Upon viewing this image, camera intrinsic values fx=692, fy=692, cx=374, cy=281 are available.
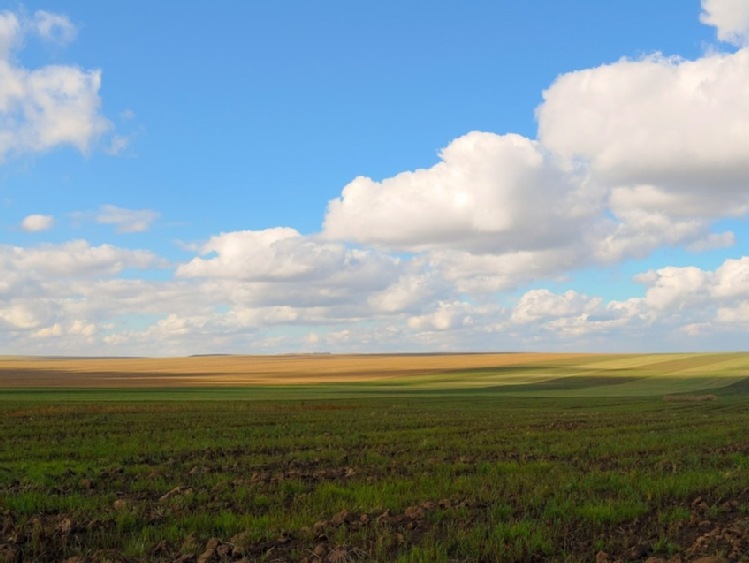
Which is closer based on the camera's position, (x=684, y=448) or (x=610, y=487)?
(x=610, y=487)

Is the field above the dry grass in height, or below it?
above

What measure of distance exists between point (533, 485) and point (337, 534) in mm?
5442

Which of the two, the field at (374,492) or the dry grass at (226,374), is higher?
the field at (374,492)

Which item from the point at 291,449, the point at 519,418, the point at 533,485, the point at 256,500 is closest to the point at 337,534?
the point at 256,500

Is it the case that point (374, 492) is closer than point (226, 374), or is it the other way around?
point (374, 492)

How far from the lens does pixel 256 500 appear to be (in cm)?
1237

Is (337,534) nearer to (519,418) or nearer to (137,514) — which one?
(137,514)

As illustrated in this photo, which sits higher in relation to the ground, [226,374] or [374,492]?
[374,492]

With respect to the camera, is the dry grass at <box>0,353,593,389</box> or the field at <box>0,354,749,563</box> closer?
the field at <box>0,354,749,563</box>

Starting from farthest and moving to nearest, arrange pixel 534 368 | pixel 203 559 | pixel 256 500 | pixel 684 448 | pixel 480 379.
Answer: pixel 534 368 → pixel 480 379 → pixel 684 448 → pixel 256 500 → pixel 203 559

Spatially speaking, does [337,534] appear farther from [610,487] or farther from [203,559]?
[610,487]

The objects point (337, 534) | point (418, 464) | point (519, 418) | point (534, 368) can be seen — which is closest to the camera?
point (337, 534)

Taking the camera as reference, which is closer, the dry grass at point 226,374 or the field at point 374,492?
the field at point 374,492

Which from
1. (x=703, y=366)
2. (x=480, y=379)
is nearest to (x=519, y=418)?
(x=480, y=379)
